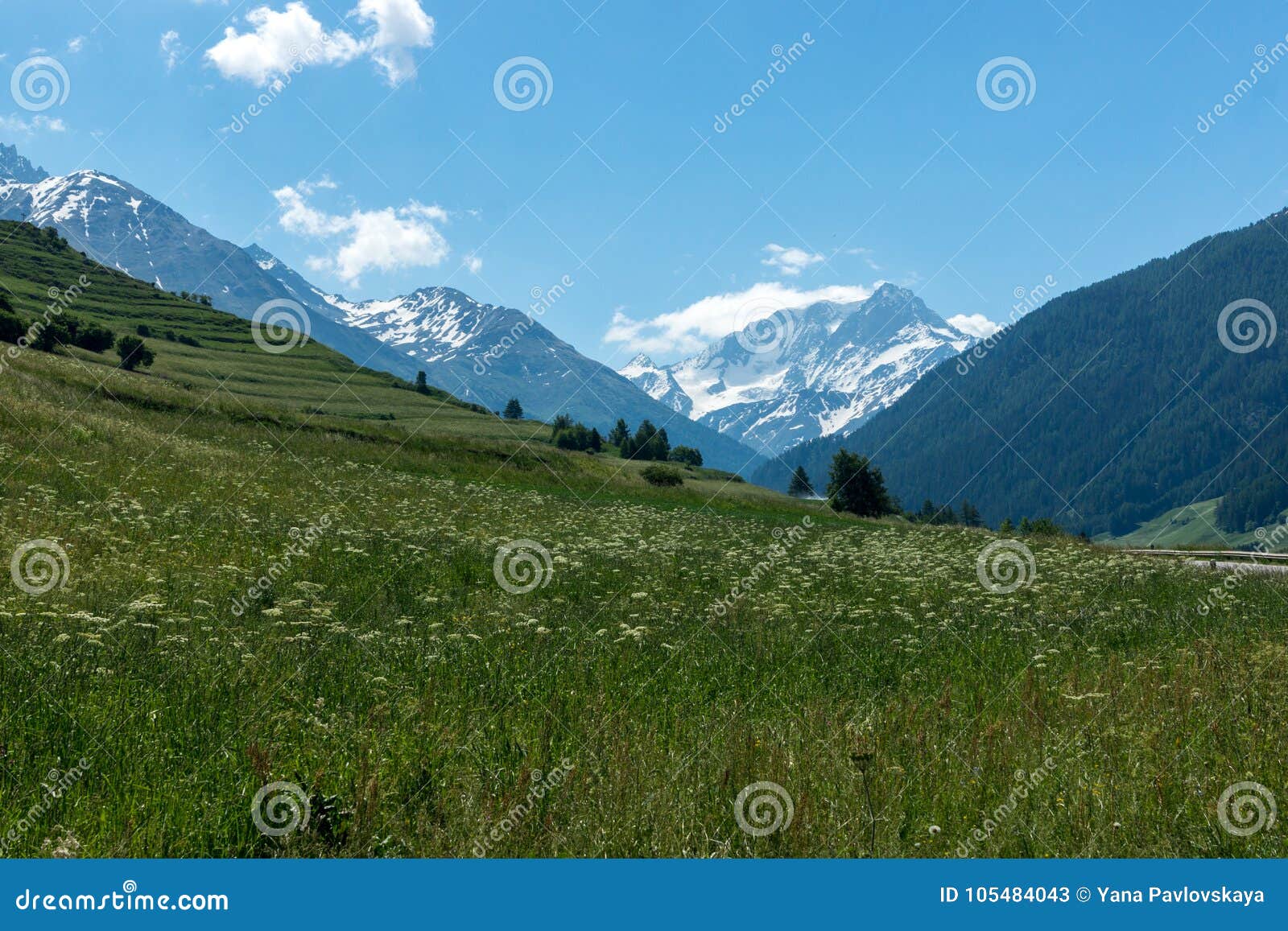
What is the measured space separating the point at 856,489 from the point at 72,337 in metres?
81.1

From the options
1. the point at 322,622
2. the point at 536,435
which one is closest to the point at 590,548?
the point at 322,622

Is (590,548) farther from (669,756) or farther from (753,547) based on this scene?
(669,756)

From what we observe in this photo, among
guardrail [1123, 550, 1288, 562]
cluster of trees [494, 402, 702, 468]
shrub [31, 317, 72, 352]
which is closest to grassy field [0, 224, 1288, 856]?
guardrail [1123, 550, 1288, 562]

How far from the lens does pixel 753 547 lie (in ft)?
70.3

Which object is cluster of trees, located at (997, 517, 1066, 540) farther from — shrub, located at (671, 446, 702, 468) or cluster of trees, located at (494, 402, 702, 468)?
shrub, located at (671, 446, 702, 468)

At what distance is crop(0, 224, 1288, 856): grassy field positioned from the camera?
4965 millimetres
